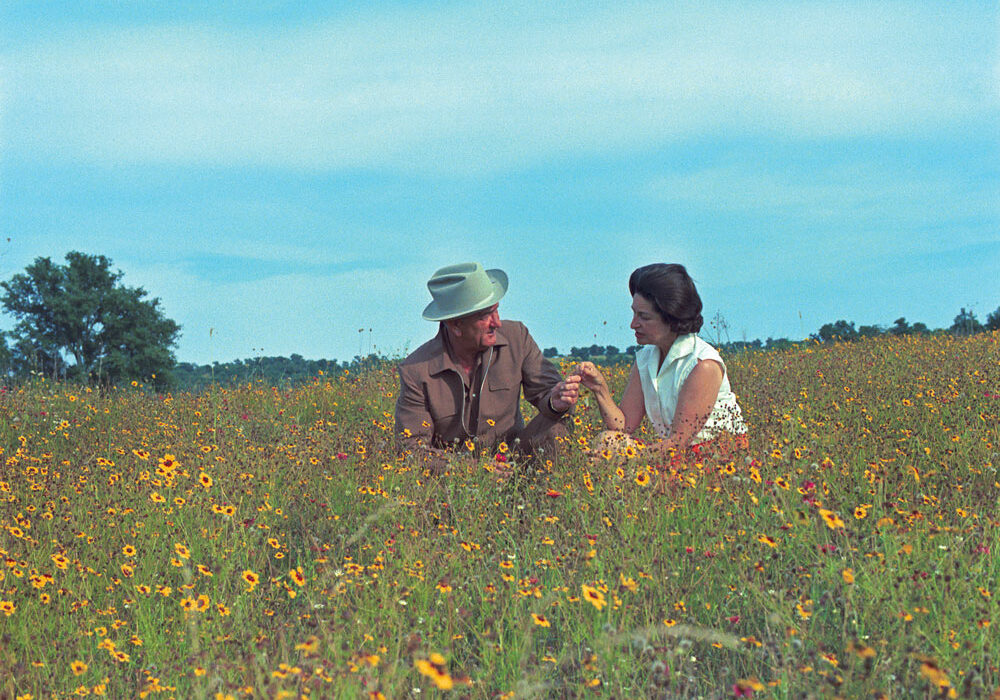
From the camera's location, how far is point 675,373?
5.24 m

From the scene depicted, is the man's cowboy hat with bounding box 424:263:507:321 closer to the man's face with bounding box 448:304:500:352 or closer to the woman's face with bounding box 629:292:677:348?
the man's face with bounding box 448:304:500:352

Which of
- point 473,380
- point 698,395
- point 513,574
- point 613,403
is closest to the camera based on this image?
point 513,574

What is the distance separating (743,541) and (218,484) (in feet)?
9.03

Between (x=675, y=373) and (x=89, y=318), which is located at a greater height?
(x=89, y=318)

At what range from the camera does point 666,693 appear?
308 centimetres

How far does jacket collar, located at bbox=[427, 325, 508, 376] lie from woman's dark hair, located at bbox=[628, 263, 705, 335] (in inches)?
40.0

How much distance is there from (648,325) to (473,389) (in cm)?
128

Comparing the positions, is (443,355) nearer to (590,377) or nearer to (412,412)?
(412,412)

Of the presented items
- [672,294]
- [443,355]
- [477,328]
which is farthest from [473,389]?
[672,294]

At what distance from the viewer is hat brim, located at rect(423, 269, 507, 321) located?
533 cm

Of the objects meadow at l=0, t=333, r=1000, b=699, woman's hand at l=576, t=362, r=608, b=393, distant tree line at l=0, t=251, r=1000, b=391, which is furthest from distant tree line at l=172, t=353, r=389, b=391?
distant tree line at l=0, t=251, r=1000, b=391

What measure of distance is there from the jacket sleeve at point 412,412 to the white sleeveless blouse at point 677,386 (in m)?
1.41

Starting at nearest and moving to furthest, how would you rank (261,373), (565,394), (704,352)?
(704,352) → (565,394) → (261,373)

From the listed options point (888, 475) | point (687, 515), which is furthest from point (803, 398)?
point (687, 515)
